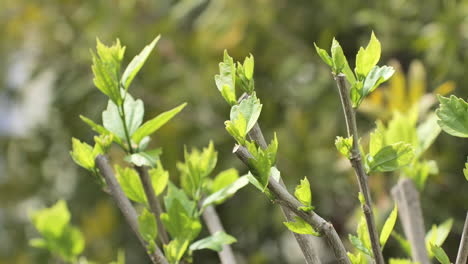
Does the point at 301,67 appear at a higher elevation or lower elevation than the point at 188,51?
lower

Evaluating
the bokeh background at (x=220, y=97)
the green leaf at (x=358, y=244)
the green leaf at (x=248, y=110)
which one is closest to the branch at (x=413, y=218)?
the green leaf at (x=358, y=244)

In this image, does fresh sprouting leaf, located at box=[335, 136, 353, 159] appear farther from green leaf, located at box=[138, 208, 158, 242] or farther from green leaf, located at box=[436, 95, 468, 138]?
green leaf, located at box=[138, 208, 158, 242]

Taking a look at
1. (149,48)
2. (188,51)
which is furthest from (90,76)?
(149,48)

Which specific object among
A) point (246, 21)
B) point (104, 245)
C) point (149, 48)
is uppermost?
point (246, 21)

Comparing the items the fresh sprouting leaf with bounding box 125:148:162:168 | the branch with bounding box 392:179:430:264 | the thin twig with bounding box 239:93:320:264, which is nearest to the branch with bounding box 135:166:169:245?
the fresh sprouting leaf with bounding box 125:148:162:168

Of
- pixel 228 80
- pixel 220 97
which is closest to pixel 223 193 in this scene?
pixel 228 80

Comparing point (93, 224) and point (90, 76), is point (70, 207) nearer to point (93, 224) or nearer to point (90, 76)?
point (93, 224)

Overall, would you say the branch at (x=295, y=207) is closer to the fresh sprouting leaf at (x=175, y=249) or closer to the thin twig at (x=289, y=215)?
the thin twig at (x=289, y=215)
